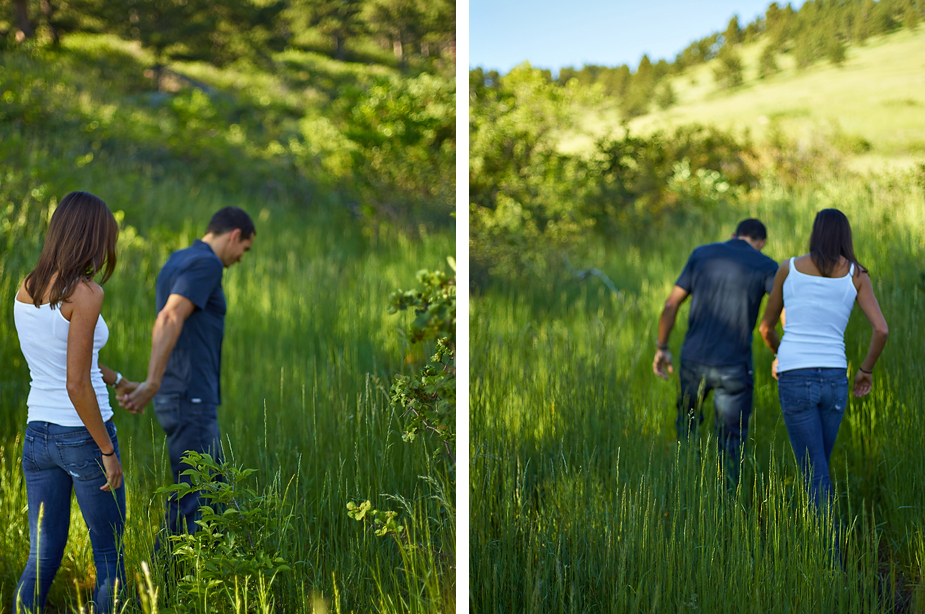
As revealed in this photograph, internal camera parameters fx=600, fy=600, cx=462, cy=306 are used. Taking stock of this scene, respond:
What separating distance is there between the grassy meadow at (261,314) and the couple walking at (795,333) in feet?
4.78

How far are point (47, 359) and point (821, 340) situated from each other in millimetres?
3259

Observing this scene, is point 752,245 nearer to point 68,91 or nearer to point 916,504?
point 916,504

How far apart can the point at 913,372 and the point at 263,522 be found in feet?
11.1

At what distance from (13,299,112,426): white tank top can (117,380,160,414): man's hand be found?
53 centimetres

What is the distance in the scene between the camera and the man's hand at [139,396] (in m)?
2.75

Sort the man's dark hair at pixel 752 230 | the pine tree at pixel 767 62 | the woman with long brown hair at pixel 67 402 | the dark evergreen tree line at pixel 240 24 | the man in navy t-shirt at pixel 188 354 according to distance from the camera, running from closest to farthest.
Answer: the woman with long brown hair at pixel 67 402 < the man in navy t-shirt at pixel 188 354 < the man's dark hair at pixel 752 230 < the pine tree at pixel 767 62 < the dark evergreen tree line at pixel 240 24

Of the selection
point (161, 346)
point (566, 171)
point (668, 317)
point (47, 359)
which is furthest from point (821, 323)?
point (566, 171)

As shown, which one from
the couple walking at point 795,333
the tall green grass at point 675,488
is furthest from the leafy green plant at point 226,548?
the couple walking at point 795,333

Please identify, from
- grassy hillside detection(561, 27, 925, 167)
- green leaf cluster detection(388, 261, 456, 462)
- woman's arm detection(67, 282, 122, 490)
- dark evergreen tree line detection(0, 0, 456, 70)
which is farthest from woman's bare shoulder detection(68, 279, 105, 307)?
dark evergreen tree line detection(0, 0, 456, 70)

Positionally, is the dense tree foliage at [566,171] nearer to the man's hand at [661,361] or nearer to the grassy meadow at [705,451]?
the grassy meadow at [705,451]

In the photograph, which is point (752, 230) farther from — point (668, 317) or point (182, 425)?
point (182, 425)

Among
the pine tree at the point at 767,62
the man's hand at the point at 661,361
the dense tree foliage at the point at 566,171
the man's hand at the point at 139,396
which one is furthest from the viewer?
the dense tree foliage at the point at 566,171

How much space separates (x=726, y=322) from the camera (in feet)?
10.8

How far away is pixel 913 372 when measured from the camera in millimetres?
3254
